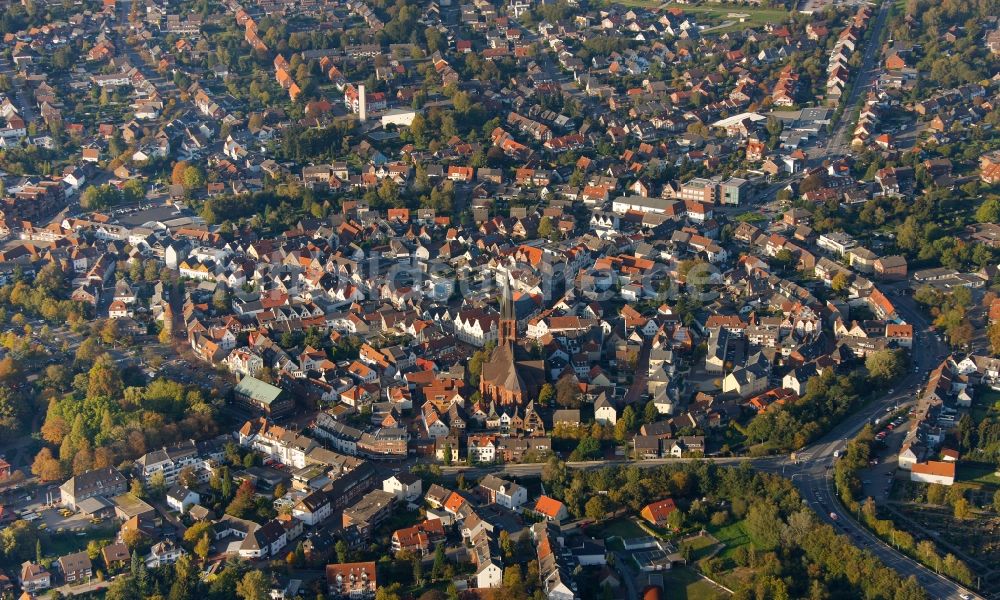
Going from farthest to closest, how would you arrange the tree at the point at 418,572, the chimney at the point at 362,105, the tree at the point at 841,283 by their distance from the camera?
the chimney at the point at 362,105, the tree at the point at 841,283, the tree at the point at 418,572

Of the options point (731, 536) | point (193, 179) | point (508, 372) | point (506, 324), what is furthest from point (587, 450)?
point (193, 179)

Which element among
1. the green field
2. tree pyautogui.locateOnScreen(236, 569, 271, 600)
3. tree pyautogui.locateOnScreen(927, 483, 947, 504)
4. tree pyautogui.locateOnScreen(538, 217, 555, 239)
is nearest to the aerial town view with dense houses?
tree pyautogui.locateOnScreen(927, 483, 947, 504)

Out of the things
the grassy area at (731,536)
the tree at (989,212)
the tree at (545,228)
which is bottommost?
the grassy area at (731,536)

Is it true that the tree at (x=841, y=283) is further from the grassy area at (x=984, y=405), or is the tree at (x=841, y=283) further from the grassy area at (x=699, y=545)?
the grassy area at (x=699, y=545)

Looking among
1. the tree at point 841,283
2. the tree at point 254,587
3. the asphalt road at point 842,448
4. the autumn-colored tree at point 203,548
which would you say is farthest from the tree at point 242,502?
the tree at point 841,283

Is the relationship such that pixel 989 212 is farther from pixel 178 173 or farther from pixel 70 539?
pixel 70 539

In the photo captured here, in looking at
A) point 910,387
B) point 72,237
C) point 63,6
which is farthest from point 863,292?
point 63,6

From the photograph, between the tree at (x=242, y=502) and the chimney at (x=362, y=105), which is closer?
the tree at (x=242, y=502)
